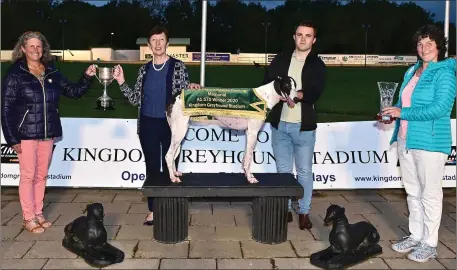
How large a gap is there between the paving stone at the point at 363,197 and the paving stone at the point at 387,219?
0.73m

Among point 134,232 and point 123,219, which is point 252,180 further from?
point 123,219

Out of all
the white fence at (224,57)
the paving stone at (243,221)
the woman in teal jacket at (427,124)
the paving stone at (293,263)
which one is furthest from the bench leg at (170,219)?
the white fence at (224,57)

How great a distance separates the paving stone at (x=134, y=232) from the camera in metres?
4.96

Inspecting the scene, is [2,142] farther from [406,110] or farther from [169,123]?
[406,110]

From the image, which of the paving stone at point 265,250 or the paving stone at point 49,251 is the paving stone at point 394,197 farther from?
the paving stone at point 49,251

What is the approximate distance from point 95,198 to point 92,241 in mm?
2580

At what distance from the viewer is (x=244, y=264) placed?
4.25 meters

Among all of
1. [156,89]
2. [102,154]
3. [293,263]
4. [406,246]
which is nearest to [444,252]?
[406,246]

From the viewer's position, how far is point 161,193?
15.1 feet

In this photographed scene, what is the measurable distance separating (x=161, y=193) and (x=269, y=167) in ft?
9.01

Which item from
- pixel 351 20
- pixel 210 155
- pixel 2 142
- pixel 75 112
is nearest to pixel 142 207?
pixel 210 155

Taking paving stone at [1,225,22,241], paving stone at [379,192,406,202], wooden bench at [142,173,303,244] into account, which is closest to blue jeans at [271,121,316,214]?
wooden bench at [142,173,303,244]

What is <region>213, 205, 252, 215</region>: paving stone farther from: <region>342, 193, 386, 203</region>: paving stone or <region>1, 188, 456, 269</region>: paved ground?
<region>342, 193, 386, 203</region>: paving stone

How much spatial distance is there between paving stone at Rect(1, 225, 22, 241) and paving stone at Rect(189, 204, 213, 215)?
2.12 metres
